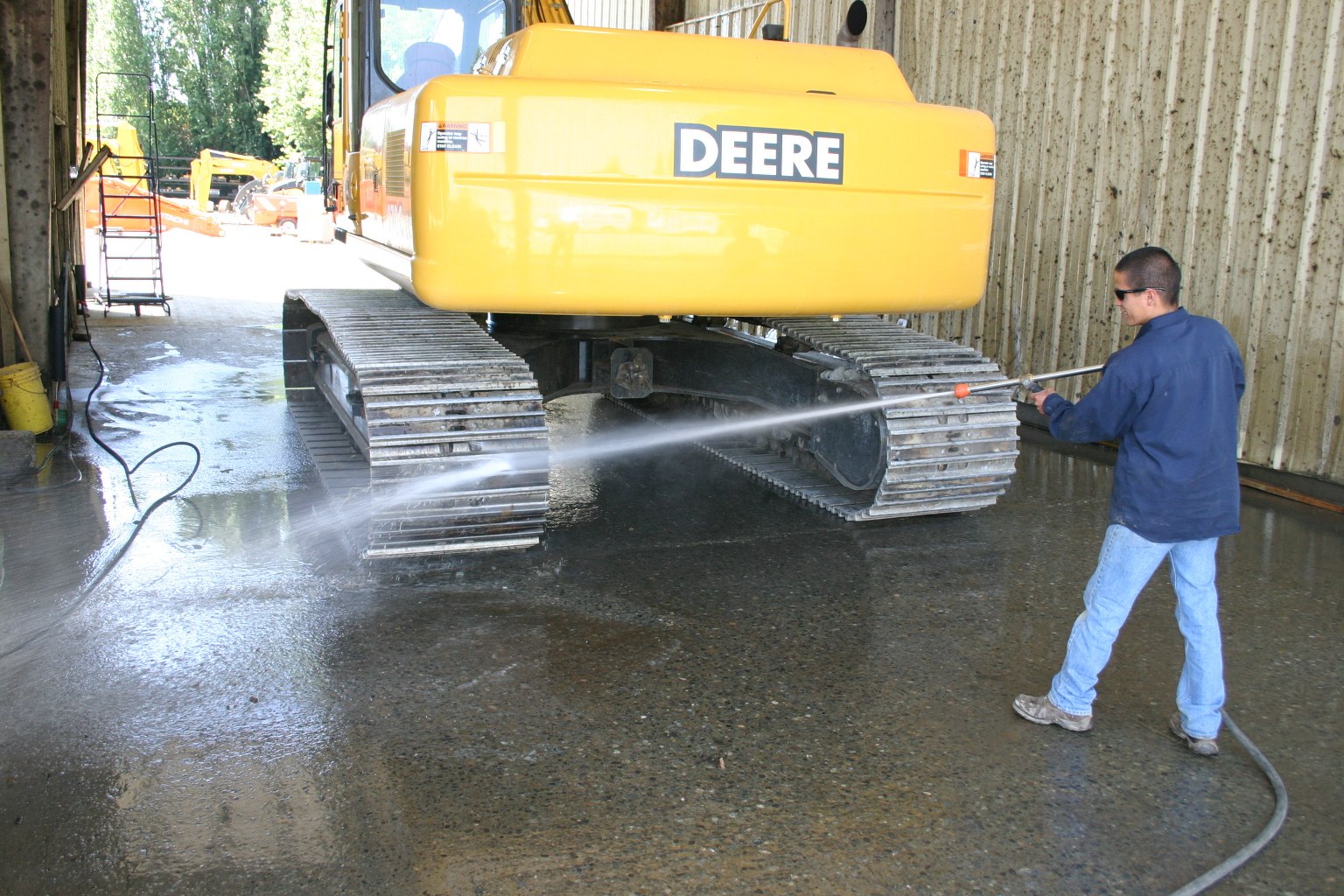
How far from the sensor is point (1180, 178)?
741 cm

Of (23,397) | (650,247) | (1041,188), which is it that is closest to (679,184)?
(650,247)

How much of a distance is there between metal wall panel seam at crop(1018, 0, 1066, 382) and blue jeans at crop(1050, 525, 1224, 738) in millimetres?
5254

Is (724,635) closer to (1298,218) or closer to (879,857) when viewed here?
(879,857)

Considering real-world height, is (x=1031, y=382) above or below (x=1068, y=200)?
below

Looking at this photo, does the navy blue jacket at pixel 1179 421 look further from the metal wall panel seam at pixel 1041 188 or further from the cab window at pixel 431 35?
the metal wall panel seam at pixel 1041 188

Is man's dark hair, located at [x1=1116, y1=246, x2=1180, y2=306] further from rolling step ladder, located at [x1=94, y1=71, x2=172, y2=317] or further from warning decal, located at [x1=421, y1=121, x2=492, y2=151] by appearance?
rolling step ladder, located at [x1=94, y1=71, x2=172, y2=317]

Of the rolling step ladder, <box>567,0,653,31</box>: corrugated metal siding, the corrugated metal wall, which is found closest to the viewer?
the corrugated metal wall

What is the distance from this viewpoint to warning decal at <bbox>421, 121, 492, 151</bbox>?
441 cm

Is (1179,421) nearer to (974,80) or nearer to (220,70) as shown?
(974,80)

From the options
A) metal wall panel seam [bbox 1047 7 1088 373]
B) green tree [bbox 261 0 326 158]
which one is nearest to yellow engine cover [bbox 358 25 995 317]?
metal wall panel seam [bbox 1047 7 1088 373]

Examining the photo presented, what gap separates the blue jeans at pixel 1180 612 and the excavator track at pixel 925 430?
1951 mm

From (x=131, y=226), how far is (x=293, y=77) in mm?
25232

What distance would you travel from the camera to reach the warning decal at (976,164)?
5.07 m

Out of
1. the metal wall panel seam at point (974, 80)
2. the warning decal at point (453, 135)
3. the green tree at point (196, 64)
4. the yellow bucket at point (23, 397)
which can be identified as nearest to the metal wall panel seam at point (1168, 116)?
the metal wall panel seam at point (974, 80)
